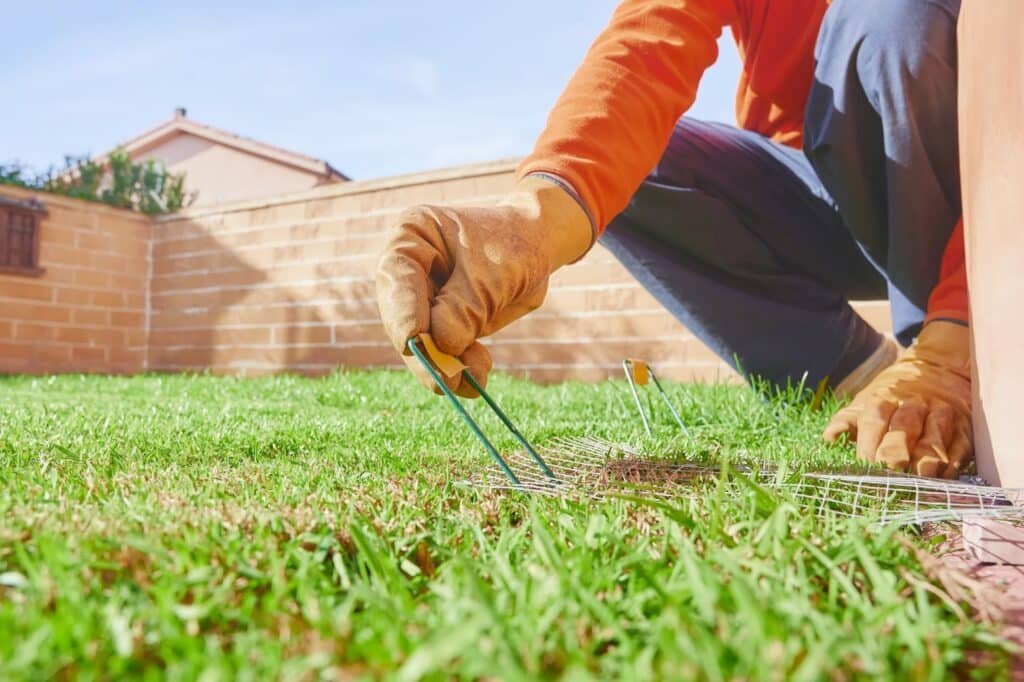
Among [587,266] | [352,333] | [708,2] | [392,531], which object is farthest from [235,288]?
[392,531]

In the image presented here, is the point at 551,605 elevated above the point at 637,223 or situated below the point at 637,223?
below

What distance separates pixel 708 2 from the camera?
1869 millimetres

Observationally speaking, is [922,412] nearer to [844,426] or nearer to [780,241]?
[844,426]

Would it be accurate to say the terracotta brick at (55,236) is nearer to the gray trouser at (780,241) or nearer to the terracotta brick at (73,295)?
the terracotta brick at (73,295)

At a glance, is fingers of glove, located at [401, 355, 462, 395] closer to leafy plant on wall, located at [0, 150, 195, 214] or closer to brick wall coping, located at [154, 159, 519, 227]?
brick wall coping, located at [154, 159, 519, 227]

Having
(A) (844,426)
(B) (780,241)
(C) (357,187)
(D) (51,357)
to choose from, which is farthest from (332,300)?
(A) (844,426)

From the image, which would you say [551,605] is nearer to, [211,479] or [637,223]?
[211,479]

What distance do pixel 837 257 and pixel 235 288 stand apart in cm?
505

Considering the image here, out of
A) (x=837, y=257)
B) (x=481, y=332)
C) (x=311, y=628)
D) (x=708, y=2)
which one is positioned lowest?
(x=311, y=628)

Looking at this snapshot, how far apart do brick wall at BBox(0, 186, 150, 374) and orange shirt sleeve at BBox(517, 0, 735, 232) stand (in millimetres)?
6093

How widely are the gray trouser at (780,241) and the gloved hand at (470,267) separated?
893 mm

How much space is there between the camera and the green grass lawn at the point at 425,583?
0.50 m

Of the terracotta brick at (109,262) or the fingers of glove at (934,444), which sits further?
the terracotta brick at (109,262)

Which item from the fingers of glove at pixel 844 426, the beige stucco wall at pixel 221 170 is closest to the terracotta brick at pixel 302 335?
the fingers of glove at pixel 844 426
